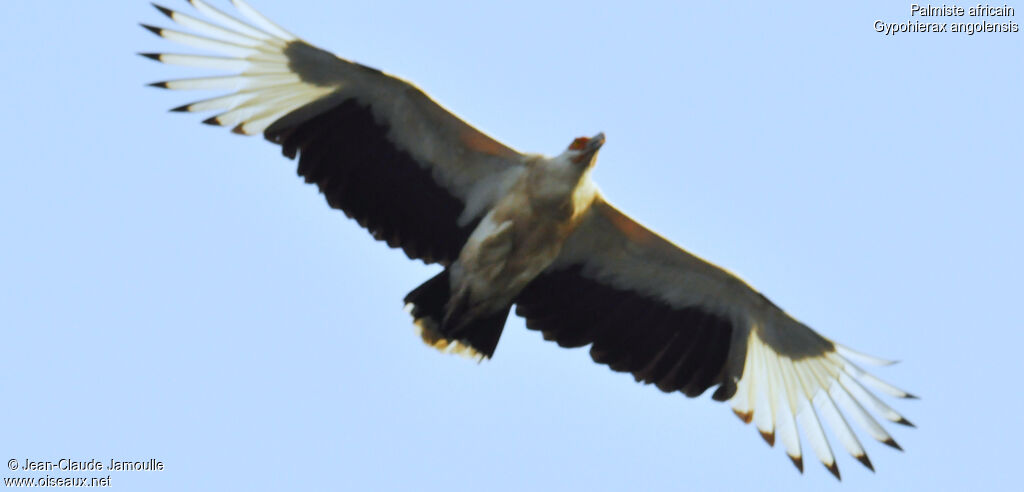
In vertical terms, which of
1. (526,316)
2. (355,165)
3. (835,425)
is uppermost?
(355,165)

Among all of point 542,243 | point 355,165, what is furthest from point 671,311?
point 355,165

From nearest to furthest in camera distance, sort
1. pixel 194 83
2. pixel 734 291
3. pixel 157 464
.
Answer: pixel 194 83, pixel 734 291, pixel 157 464

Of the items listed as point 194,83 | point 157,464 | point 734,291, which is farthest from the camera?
point 157,464

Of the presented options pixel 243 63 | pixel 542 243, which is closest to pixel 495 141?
pixel 542 243

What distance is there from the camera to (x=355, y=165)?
10.8 metres

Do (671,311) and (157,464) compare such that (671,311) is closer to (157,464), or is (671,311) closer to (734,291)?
(734,291)

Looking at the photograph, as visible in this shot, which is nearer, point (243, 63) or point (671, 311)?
point (243, 63)

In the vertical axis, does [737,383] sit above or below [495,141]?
below

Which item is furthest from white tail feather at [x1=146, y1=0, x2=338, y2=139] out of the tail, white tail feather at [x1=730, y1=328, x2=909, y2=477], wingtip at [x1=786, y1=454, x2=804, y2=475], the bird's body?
wingtip at [x1=786, y1=454, x2=804, y2=475]

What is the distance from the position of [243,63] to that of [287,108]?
0.39 m

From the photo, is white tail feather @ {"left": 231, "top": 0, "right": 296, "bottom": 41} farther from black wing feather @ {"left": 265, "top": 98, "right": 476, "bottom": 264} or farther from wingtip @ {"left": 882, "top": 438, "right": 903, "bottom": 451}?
wingtip @ {"left": 882, "top": 438, "right": 903, "bottom": 451}

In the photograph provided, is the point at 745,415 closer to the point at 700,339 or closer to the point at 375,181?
the point at 700,339

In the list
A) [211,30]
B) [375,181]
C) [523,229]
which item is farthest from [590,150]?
[211,30]

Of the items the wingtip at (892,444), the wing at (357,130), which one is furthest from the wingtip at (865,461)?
the wing at (357,130)
